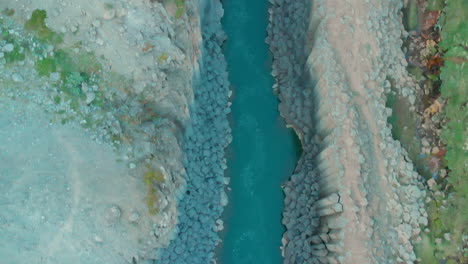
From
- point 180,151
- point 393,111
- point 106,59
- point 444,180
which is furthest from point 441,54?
point 106,59

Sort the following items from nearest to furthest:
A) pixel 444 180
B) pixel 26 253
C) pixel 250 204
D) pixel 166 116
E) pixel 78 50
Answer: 1. pixel 26 253
2. pixel 78 50
3. pixel 166 116
4. pixel 444 180
5. pixel 250 204

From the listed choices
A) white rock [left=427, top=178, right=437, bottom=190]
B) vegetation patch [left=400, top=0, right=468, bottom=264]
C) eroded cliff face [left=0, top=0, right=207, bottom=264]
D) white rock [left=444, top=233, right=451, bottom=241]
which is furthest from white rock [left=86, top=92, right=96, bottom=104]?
white rock [left=444, top=233, right=451, bottom=241]

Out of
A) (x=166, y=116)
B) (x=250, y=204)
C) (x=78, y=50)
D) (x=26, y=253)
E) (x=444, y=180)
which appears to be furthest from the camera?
(x=250, y=204)

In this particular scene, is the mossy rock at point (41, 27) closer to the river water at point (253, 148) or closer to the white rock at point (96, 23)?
the white rock at point (96, 23)

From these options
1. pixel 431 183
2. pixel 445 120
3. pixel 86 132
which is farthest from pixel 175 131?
pixel 445 120

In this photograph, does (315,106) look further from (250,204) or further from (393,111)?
(250,204)

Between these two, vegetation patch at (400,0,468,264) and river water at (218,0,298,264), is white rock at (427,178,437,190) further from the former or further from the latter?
river water at (218,0,298,264)

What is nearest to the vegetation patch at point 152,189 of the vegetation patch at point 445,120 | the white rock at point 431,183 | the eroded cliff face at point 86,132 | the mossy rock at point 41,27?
the eroded cliff face at point 86,132
